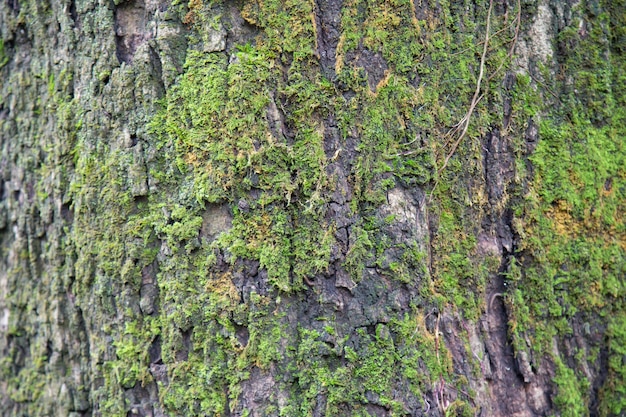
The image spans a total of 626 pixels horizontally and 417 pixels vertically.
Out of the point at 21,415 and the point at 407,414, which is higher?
the point at 407,414

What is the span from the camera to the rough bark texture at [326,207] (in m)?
1.48

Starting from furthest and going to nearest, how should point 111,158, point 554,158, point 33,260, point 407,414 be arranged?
point 33,260 < point 554,158 < point 111,158 < point 407,414

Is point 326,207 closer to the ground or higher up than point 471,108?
closer to the ground

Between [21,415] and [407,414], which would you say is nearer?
[407,414]

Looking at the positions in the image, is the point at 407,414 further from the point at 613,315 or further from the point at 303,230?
the point at 613,315

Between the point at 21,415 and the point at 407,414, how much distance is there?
1440mm

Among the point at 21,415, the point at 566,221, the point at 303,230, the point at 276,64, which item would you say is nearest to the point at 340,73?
the point at 276,64

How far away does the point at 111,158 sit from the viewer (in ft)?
5.32

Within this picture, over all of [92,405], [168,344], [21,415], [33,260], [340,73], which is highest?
[340,73]

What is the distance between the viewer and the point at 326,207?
1.48 m

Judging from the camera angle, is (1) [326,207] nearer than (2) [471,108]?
Yes

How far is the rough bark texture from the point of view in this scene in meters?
1.48

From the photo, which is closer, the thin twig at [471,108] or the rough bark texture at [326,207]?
the rough bark texture at [326,207]

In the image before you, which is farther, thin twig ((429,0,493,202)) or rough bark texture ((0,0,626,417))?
thin twig ((429,0,493,202))
